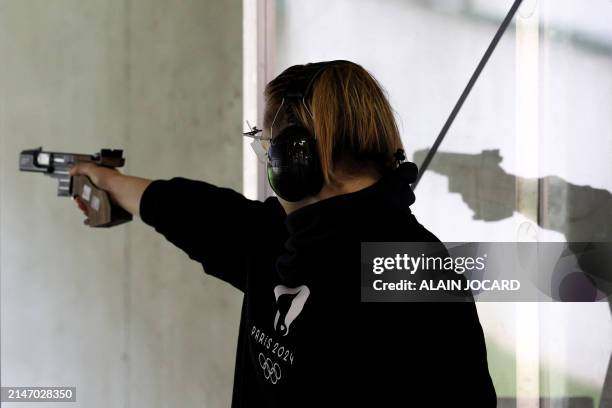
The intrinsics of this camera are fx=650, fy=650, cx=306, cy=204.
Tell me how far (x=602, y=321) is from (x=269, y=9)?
4.19 feet

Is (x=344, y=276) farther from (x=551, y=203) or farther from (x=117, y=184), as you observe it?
(x=117, y=184)

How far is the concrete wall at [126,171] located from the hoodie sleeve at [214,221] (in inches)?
23.3

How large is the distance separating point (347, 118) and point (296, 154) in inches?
3.5

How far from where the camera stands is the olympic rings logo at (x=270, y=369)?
38.5 inches

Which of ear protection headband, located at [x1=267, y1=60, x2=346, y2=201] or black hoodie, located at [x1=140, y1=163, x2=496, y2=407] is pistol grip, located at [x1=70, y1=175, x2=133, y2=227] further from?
ear protection headband, located at [x1=267, y1=60, x2=346, y2=201]

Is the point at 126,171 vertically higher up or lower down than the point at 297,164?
higher up

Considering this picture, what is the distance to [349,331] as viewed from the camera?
0.88 meters

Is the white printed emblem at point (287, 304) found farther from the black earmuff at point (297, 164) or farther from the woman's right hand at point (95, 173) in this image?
the woman's right hand at point (95, 173)

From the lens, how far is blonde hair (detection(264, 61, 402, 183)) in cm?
92

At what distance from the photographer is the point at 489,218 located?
1255 mm

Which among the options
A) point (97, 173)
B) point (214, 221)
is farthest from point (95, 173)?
point (214, 221)

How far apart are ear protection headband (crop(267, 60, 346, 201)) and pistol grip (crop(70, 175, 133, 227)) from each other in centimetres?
66

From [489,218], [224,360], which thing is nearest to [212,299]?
[224,360]

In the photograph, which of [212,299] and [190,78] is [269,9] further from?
[212,299]
